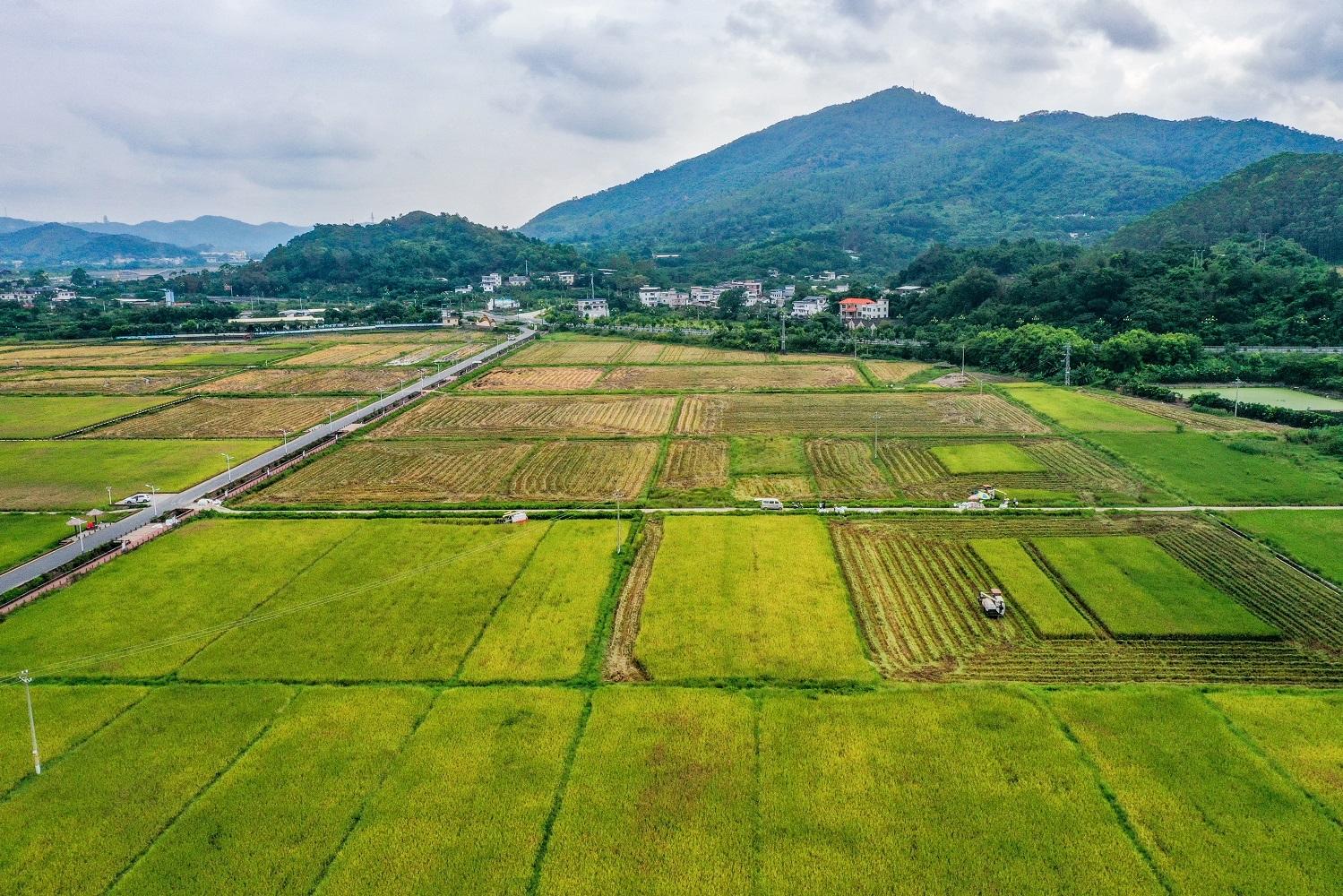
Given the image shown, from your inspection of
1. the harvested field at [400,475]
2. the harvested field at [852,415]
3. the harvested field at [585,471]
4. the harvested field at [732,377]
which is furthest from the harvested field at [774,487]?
the harvested field at [732,377]

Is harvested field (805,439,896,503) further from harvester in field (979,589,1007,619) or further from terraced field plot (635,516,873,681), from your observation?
harvester in field (979,589,1007,619)

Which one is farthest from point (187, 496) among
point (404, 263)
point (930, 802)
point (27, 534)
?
point (404, 263)

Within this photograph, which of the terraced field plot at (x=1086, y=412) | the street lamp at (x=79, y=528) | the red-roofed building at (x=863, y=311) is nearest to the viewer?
the street lamp at (x=79, y=528)

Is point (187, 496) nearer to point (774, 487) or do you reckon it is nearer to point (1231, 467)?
point (774, 487)

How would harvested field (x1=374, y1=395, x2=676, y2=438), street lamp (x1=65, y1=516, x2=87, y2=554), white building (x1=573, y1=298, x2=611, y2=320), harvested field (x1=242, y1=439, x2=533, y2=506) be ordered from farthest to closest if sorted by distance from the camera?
white building (x1=573, y1=298, x2=611, y2=320)
harvested field (x1=374, y1=395, x2=676, y2=438)
harvested field (x1=242, y1=439, x2=533, y2=506)
street lamp (x1=65, y1=516, x2=87, y2=554)

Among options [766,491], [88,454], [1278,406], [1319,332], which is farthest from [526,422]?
[1319,332]

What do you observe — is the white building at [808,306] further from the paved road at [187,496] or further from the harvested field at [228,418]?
the harvested field at [228,418]

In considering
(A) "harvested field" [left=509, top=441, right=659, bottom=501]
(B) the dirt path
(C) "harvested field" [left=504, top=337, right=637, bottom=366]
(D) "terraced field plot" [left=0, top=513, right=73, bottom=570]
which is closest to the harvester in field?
(B) the dirt path
